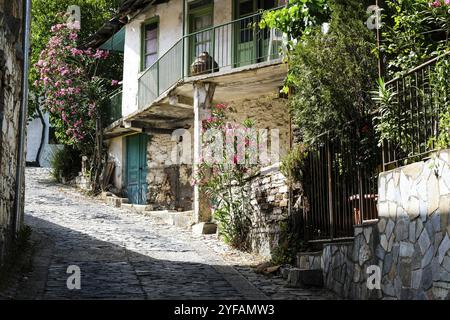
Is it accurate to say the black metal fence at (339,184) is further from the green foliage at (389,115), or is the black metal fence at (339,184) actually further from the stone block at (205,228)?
the stone block at (205,228)

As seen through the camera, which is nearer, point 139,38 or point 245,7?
point 245,7

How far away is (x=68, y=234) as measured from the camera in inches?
416

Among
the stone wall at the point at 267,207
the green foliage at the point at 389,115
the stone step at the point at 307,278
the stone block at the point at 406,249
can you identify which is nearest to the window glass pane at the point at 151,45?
the stone wall at the point at 267,207

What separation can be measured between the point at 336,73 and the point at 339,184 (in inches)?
56.2

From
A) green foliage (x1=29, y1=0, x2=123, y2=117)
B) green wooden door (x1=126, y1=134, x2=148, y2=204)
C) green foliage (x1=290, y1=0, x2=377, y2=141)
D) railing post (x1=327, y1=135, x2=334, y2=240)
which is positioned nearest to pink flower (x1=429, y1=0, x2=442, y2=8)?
green foliage (x1=290, y1=0, x2=377, y2=141)

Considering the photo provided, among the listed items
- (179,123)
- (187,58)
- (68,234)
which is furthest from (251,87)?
(68,234)

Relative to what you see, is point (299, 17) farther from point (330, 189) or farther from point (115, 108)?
point (115, 108)

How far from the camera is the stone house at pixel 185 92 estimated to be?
11570 millimetres

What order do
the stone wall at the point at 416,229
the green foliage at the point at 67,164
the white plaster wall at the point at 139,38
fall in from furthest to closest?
the green foliage at the point at 67,164, the white plaster wall at the point at 139,38, the stone wall at the point at 416,229

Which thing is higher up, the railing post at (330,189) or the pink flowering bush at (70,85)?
the pink flowering bush at (70,85)

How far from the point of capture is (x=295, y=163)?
8.16m

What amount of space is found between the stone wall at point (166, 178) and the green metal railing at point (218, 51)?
97.5 inches

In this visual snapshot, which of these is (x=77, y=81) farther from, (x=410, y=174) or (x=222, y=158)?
(x=410, y=174)

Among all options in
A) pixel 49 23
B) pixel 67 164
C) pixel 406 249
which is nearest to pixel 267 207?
pixel 406 249
